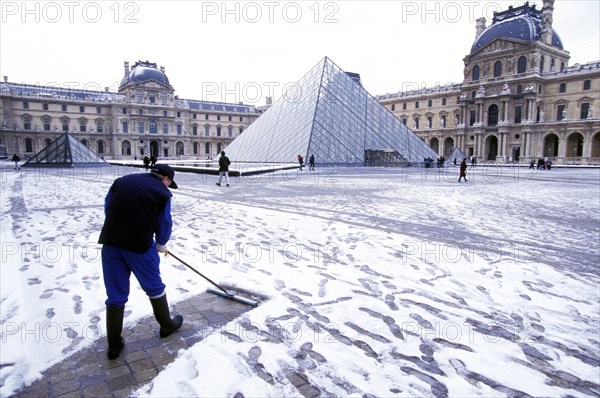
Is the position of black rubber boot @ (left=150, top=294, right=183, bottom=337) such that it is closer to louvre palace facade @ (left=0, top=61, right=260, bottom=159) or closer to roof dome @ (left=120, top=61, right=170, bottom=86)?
louvre palace facade @ (left=0, top=61, right=260, bottom=159)

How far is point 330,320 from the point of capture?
300 cm

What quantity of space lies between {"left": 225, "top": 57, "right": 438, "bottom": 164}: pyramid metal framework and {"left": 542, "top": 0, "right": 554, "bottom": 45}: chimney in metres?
31.9

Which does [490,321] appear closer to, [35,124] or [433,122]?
[433,122]

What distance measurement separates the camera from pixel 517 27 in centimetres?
4925

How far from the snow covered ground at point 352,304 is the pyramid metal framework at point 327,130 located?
64.3 ft

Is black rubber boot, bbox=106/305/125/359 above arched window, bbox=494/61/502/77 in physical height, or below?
below

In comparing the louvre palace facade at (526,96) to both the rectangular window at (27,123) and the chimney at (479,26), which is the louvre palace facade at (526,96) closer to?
the chimney at (479,26)

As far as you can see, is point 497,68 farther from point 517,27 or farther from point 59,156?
point 59,156

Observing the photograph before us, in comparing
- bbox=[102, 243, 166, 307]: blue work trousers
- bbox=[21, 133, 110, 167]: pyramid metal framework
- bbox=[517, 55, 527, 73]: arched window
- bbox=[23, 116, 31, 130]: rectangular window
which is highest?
bbox=[517, 55, 527, 73]: arched window

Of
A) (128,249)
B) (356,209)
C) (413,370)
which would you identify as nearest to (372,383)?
(413,370)

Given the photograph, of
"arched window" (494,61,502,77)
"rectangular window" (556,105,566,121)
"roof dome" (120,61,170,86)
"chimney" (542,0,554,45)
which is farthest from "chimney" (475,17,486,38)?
"roof dome" (120,61,170,86)

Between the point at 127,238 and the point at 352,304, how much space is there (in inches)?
77.3

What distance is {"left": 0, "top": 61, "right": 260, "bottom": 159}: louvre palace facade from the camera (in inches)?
2303

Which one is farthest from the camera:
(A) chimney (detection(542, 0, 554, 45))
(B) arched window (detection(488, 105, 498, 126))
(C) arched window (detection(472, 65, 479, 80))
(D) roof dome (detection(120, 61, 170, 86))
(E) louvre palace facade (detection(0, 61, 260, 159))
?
(D) roof dome (detection(120, 61, 170, 86))
